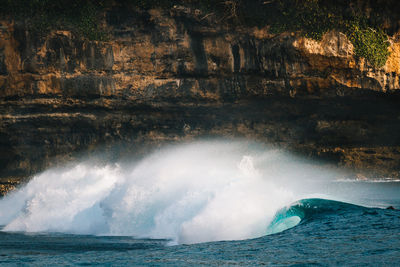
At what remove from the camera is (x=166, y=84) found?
1484 centimetres

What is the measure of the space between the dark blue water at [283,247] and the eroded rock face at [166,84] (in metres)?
8.22

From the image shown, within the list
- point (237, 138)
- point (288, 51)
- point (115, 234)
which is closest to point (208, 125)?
point (237, 138)

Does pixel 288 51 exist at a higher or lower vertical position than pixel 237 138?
higher

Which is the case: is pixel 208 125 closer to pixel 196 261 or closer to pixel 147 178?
pixel 147 178

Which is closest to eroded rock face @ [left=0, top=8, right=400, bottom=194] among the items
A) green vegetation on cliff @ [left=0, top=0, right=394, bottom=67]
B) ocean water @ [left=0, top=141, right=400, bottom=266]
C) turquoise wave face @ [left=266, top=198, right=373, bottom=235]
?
green vegetation on cliff @ [left=0, top=0, right=394, bottom=67]

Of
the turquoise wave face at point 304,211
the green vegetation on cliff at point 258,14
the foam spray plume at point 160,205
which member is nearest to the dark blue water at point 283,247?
the turquoise wave face at point 304,211

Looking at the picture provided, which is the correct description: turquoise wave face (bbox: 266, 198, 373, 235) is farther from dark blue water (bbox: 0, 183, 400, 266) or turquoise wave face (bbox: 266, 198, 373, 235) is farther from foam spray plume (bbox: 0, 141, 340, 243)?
foam spray plume (bbox: 0, 141, 340, 243)

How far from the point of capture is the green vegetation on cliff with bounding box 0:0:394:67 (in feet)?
47.2

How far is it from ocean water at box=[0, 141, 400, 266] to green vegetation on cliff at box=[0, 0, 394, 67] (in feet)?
15.2

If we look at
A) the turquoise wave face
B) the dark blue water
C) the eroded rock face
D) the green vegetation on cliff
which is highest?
the green vegetation on cliff

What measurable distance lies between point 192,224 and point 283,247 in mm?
2216

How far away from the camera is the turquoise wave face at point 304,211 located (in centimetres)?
634

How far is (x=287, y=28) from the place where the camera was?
14.3m

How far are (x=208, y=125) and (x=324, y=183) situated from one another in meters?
4.61
